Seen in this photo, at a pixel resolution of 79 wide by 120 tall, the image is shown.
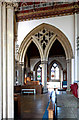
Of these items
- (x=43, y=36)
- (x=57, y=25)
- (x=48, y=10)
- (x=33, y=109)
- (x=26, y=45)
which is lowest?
(x=33, y=109)

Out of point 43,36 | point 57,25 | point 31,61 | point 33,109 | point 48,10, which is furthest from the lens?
point 31,61

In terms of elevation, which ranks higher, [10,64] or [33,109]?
[10,64]

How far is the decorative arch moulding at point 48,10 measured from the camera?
10508 mm

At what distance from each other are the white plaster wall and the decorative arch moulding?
33 centimetres

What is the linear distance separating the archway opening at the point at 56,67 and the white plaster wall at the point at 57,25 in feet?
17.0

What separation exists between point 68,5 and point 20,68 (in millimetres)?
6123

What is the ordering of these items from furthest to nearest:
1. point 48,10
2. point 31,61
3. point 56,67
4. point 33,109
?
point 56,67 → point 31,61 → point 48,10 → point 33,109

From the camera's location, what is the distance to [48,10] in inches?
425

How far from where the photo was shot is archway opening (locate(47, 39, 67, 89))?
1662 cm

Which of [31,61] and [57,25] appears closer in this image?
[57,25]

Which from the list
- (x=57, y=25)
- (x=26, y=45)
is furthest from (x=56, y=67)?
(x=57, y=25)

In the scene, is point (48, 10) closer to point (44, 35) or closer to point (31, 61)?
point (44, 35)

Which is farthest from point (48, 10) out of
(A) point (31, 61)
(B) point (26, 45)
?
(A) point (31, 61)

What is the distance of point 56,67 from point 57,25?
27.1 ft
